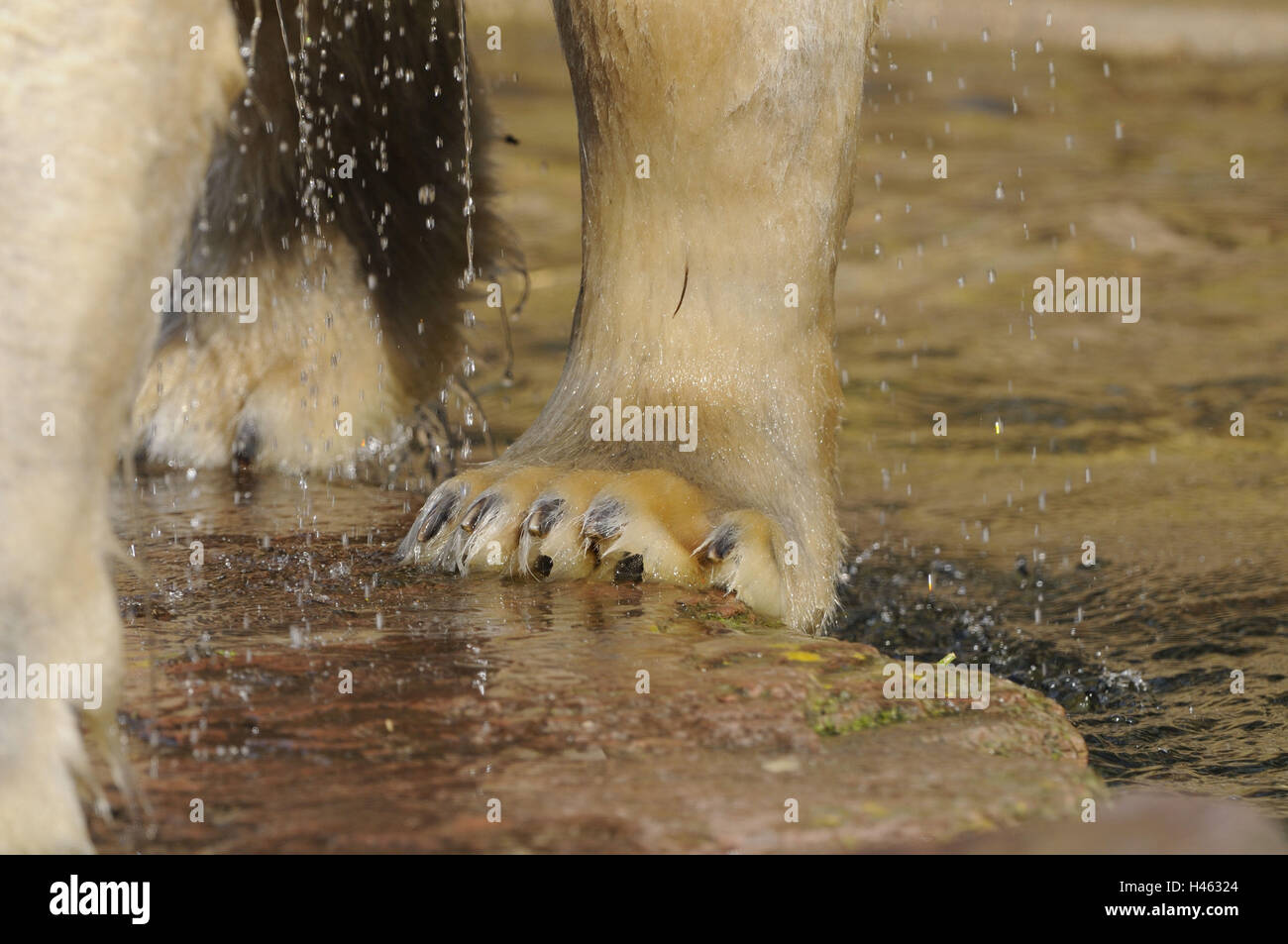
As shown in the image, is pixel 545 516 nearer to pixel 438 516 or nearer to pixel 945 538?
pixel 438 516

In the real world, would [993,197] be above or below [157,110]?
above

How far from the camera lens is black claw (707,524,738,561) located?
156 cm

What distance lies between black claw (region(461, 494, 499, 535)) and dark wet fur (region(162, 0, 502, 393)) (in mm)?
723

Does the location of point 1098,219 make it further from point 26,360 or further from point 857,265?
point 26,360

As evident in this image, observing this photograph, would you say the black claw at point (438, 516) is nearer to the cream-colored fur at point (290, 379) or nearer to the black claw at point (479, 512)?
the black claw at point (479, 512)

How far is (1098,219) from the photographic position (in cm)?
452

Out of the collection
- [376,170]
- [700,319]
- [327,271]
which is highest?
[376,170]

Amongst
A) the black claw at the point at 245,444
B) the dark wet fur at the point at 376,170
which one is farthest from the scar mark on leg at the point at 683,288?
the black claw at the point at 245,444

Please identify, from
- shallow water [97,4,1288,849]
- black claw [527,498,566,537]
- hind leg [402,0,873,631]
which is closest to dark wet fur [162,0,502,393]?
shallow water [97,4,1288,849]

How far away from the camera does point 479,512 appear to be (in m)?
1.64

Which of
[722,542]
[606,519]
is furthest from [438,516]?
[722,542]

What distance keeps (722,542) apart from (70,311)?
0.73m

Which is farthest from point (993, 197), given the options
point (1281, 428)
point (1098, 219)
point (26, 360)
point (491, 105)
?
point (26, 360)
